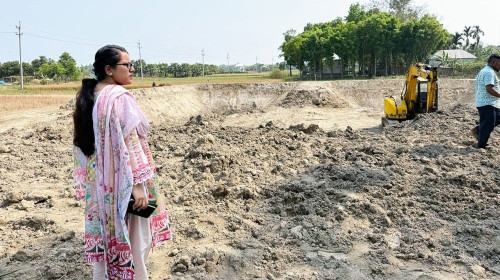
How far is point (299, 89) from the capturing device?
19.3 m

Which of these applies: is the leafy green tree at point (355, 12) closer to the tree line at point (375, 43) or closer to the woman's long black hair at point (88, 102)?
the tree line at point (375, 43)

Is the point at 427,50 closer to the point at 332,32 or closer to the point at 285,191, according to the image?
the point at 332,32

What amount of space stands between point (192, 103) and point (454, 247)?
1691 cm

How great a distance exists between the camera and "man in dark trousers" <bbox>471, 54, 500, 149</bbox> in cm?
616

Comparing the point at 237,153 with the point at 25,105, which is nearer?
the point at 237,153

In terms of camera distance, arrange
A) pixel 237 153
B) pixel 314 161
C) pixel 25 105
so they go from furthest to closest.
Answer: pixel 25 105
pixel 237 153
pixel 314 161

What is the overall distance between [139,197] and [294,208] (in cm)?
236

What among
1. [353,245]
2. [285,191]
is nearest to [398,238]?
[353,245]

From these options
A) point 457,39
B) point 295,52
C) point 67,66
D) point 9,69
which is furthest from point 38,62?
point 457,39

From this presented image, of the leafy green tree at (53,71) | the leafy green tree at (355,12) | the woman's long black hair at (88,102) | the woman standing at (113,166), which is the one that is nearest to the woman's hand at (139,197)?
the woman standing at (113,166)

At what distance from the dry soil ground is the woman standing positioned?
2.72 feet

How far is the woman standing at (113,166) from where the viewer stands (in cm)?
225

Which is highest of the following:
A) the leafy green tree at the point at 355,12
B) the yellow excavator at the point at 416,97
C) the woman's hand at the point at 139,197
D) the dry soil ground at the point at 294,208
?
the leafy green tree at the point at 355,12

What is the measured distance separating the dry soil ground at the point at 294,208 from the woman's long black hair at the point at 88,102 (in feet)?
4.29
